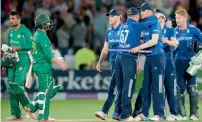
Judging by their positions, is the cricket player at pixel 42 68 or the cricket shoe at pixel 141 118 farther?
the cricket shoe at pixel 141 118

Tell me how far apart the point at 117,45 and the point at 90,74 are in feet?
25.8

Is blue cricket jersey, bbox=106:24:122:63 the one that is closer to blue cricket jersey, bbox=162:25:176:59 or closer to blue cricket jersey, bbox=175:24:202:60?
blue cricket jersey, bbox=162:25:176:59

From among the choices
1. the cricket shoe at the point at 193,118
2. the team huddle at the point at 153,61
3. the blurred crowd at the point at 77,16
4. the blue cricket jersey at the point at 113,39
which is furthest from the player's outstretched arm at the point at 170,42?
the blurred crowd at the point at 77,16

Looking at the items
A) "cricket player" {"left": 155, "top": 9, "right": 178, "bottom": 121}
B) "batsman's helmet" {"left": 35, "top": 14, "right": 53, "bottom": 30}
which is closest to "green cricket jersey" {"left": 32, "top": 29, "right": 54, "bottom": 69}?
"batsman's helmet" {"left": 35, "top": 14, "right": 53, "bottom": 30}

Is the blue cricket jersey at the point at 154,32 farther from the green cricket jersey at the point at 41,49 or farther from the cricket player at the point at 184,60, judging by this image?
the green cricket jersey at the point at 41,49

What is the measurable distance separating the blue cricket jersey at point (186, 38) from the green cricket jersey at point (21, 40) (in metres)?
3.30

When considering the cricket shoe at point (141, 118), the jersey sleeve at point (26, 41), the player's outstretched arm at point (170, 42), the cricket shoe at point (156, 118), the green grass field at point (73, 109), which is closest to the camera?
the cricket shoe at point (156, 118)

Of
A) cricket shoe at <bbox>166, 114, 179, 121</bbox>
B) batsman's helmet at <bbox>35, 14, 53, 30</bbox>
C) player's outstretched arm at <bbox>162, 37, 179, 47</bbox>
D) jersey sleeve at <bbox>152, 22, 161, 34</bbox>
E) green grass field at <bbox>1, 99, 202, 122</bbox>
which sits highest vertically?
batsman's helmet at <bbox>35, 14, 53, 30</bbox>

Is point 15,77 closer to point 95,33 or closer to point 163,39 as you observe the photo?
point 163,39

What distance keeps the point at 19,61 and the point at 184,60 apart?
365 cm

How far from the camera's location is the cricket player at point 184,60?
19906 mm

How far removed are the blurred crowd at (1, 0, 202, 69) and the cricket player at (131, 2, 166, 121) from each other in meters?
10.4

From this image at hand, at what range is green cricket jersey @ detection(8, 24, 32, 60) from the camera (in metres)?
19.8

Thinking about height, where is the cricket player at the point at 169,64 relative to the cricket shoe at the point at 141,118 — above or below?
above
